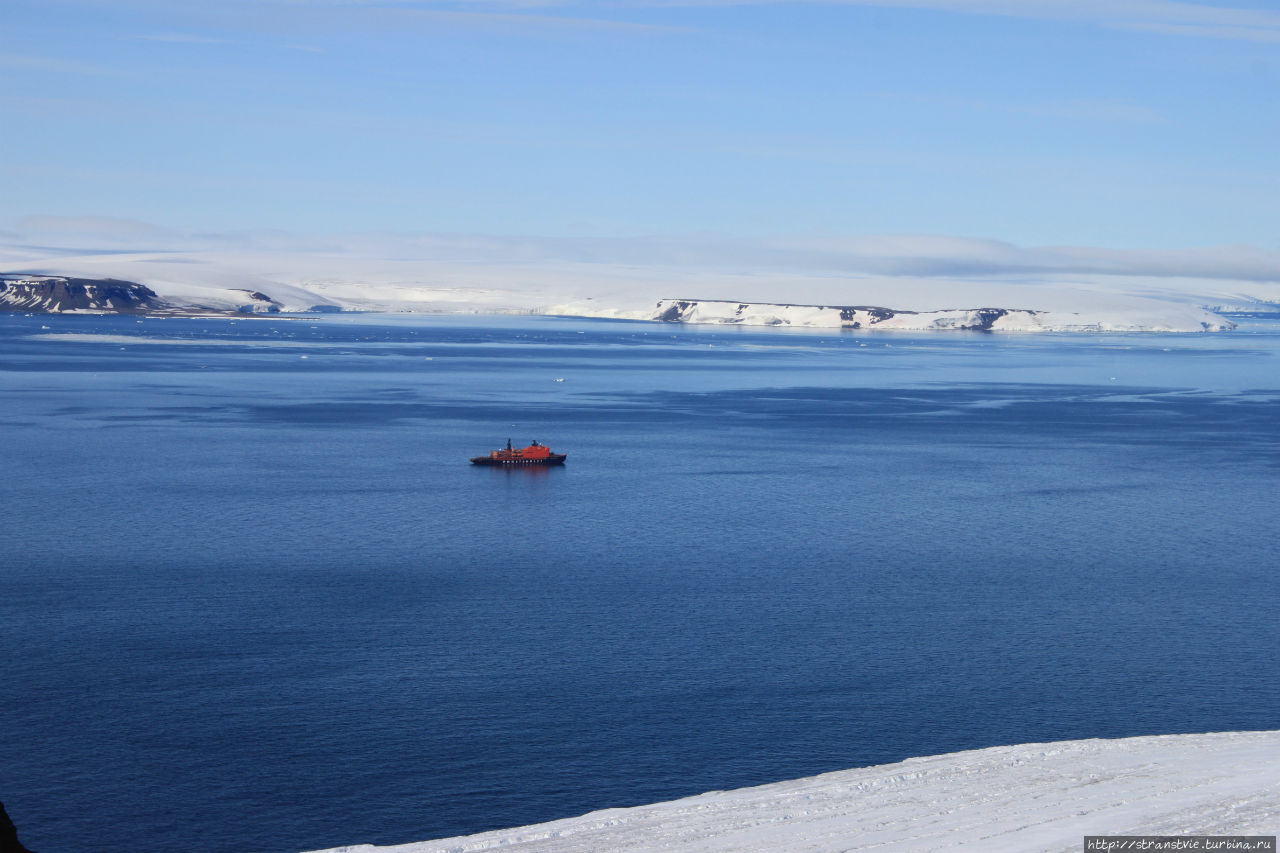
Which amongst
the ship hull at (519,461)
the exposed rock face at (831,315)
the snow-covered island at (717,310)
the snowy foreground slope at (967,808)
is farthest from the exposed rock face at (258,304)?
the snowy foreground slope at (967,808)

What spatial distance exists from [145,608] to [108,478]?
10.6 meters

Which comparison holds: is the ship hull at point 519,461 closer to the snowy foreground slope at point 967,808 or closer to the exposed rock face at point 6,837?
the snowy foreground slope at point 967,808

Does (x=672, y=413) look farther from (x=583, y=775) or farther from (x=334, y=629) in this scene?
(x=583, y=775)

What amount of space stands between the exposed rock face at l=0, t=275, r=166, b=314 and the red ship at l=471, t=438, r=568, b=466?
271ft

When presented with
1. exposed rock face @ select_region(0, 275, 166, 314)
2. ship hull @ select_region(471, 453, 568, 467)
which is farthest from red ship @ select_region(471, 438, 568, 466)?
exposed rock face @ select_region(0, 275, 166, 314)

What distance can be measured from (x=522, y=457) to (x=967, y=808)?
20436 mm

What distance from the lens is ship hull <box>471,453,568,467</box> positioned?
2878cm

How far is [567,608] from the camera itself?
16.2 m

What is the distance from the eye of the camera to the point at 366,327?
107m

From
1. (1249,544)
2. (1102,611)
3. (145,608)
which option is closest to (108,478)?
(145,608)

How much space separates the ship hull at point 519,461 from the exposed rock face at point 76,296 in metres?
82.5

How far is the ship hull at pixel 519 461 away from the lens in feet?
94.4

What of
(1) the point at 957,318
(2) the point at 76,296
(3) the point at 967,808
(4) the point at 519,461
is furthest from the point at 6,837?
(2) the point at 76,296

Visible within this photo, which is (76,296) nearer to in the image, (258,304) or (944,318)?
(258,304)
